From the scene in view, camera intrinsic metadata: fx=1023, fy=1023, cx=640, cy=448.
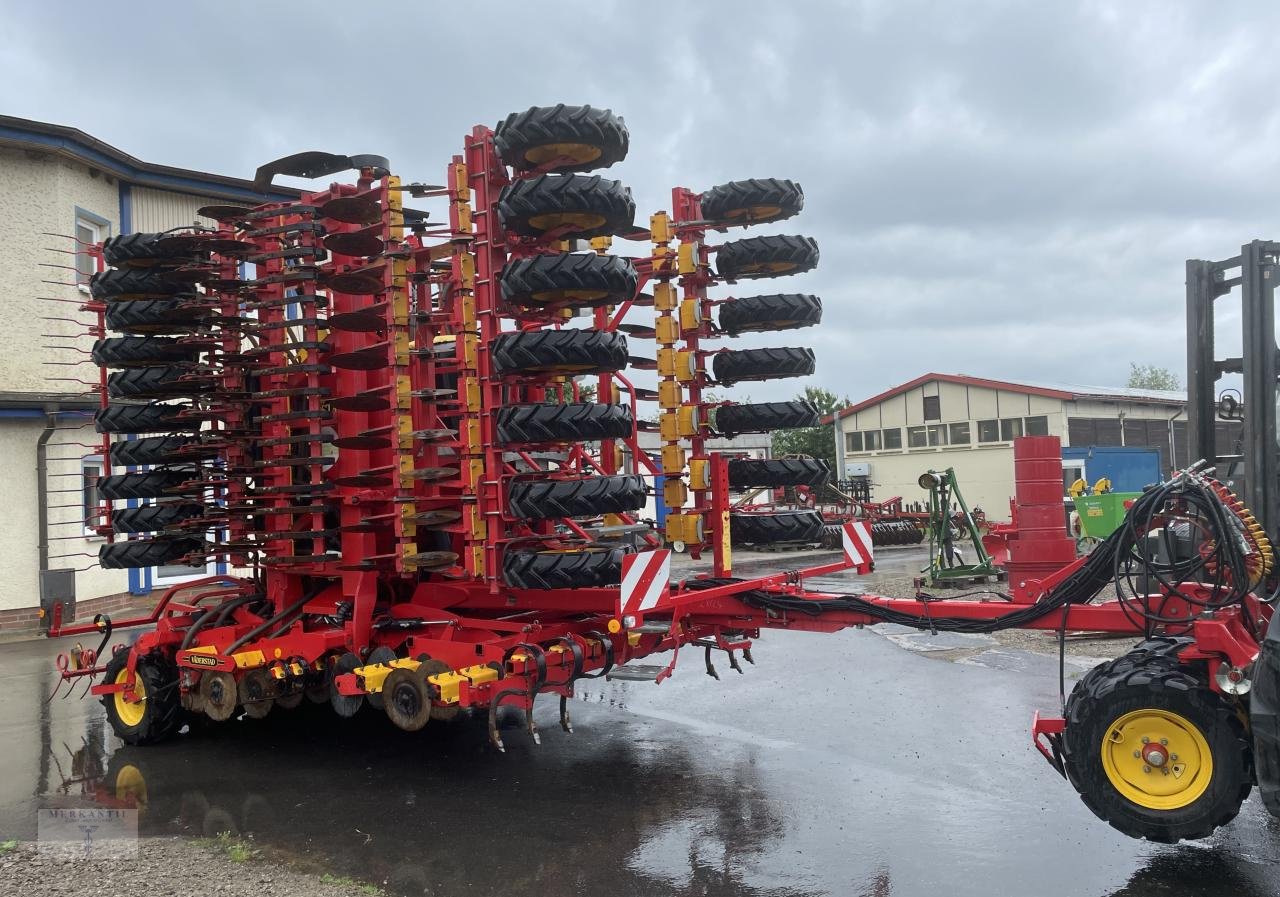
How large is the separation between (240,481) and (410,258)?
243cm

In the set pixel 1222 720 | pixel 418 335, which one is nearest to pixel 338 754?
pixel 418 335

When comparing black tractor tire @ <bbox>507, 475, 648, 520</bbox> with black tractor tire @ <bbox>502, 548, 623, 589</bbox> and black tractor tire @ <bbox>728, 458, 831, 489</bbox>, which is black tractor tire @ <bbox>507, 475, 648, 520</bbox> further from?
black tractor tire @ <bbox>728, 458, 831, 489</bbox>

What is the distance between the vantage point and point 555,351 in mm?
5898

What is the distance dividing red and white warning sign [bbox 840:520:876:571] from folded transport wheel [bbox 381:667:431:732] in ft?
9.75

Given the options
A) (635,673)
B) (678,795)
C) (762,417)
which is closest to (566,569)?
(678,795)

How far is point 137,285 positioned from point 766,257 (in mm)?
4708

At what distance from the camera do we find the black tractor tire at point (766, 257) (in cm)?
749

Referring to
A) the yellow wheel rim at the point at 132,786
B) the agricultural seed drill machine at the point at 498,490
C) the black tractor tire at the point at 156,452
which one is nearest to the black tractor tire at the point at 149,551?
the agricultural seed drill machine at the point at 498,490

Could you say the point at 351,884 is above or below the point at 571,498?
below

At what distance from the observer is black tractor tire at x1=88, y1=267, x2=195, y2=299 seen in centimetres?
766

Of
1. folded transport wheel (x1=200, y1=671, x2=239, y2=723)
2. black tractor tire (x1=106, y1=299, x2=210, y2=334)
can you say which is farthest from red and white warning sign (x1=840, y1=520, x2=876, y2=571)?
black tractor tire (x1=106, y1=299, x2=210, y2=334)

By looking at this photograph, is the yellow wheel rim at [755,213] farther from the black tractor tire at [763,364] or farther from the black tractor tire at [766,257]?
the black tractor tire at [763,364]

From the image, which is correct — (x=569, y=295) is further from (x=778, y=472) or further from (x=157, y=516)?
(x=157, y=516)

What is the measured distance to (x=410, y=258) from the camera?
6.69 m
